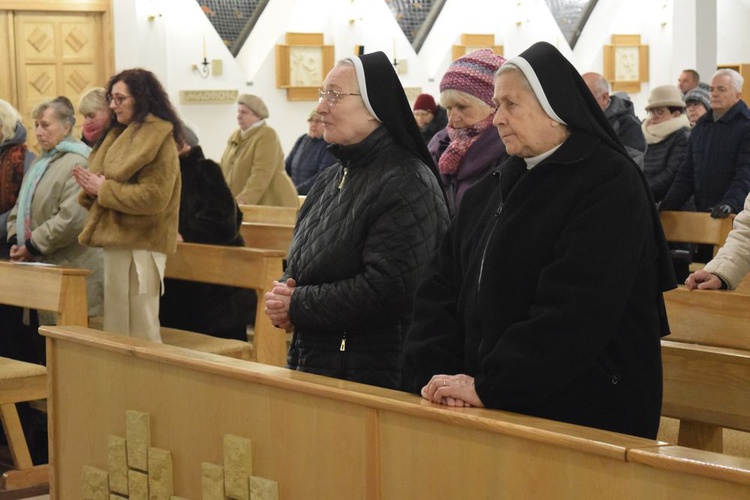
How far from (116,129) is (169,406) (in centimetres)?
282

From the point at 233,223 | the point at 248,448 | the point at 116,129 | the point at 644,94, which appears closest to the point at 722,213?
the point at 233,223

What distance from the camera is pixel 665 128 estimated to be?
8.87m

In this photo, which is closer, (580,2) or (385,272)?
(385,272)

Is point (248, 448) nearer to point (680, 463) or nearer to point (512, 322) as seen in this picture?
point (512, 322)

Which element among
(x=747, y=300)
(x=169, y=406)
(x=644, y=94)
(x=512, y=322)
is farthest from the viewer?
(x=644, y=94)

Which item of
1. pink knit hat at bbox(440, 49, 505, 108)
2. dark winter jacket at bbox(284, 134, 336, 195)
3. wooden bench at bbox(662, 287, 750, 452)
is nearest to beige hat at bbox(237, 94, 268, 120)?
dark winter jacket at bbox(284, 134, 336, 195)

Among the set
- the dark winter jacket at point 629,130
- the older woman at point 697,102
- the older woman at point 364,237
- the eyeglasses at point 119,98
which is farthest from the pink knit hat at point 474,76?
the older woman at point 697,102

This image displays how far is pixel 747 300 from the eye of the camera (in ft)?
12.6

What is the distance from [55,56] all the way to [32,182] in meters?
8.58

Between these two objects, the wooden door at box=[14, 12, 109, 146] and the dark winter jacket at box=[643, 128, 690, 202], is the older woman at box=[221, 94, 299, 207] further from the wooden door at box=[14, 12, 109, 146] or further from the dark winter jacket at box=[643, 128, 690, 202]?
the wooden door at box=[14, 12, 109, 146]

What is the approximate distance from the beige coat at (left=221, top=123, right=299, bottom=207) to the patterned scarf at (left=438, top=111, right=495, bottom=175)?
202 inches

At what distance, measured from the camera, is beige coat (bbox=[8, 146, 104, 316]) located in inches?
239

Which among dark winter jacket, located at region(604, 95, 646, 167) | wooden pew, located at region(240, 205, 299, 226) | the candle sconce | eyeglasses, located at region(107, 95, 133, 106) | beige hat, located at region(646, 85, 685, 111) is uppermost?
the candle sconce

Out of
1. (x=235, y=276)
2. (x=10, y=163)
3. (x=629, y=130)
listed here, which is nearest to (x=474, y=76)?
(x=235, y=276)
